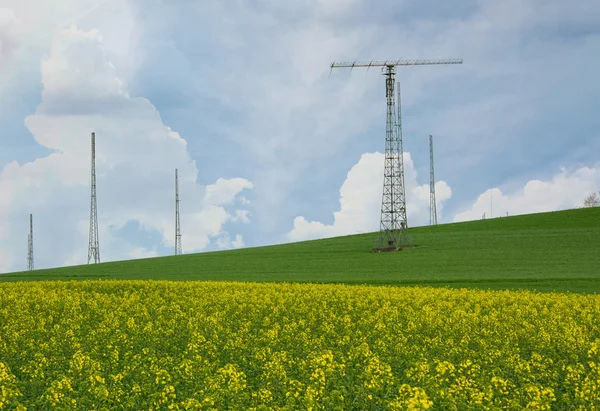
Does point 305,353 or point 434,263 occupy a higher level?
point 434,263

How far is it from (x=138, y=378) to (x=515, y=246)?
59.3 meters

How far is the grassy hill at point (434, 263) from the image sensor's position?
1898 inches

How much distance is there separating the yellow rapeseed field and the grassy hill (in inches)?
646

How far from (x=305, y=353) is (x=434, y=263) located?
144 feet

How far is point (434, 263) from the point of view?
59.8 metres

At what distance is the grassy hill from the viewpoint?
4822 centimetres

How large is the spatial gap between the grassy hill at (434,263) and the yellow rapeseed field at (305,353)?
16420 millimetres

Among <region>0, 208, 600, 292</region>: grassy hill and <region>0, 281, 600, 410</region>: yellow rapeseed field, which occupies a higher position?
<region>0, 208, 600, 292</region>: grassy hill

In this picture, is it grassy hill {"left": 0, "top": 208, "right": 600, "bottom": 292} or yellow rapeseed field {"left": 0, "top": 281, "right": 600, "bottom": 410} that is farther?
grassy hill {"left": 0, "top": 208, "right": 600, "bottom": 292}

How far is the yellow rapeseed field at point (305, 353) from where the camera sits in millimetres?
12250

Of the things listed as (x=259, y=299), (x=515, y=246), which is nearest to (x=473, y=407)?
(x=259, y=299)

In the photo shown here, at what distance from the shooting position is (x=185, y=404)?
427 inches

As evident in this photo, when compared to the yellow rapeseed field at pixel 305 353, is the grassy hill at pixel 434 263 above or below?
above

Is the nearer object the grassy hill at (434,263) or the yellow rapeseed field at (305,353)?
the yellow rapeseed field at (305,353)
